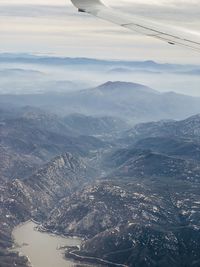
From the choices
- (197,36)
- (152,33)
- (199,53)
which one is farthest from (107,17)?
(199,53)

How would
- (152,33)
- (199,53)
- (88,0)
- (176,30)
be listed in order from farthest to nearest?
(88,0) < (176,30) < (152,33) < (199,53)

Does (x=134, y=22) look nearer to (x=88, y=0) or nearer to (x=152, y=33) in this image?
(x=152, y=33)

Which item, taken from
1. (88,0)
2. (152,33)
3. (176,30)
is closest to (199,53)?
(152,33)

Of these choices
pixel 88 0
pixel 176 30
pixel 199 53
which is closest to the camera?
pixel 199 53

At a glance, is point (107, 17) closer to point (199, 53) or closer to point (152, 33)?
point (152, 33)

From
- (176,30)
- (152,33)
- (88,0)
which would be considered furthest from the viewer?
(88,0)

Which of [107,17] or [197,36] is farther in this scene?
[107,17]
